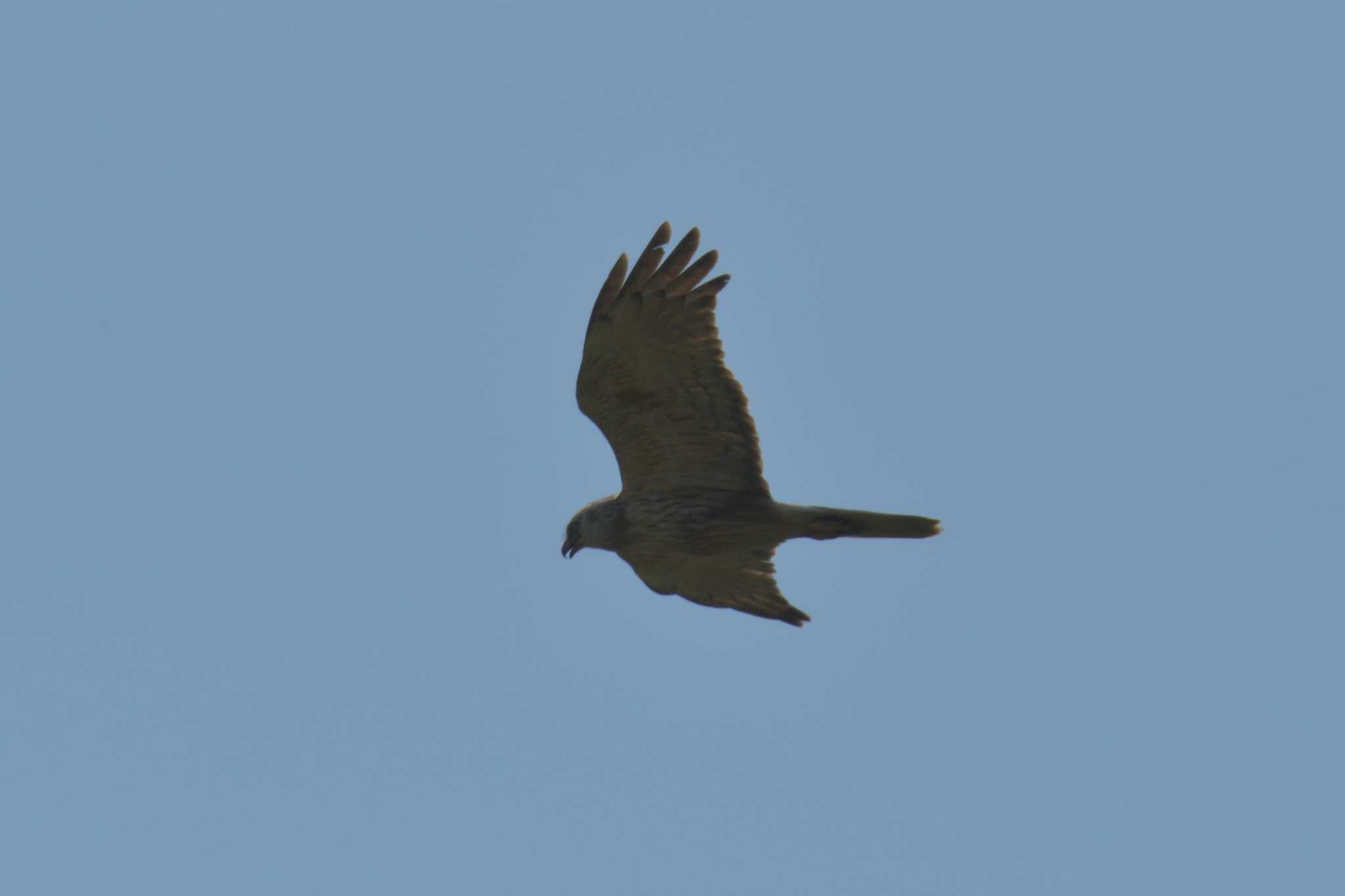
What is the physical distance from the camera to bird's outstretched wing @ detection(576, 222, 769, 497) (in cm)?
1228

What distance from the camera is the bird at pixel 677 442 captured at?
484 inches

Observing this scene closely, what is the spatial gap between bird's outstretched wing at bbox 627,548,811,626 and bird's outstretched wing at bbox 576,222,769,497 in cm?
94

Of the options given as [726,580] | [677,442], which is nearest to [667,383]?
[677,442]

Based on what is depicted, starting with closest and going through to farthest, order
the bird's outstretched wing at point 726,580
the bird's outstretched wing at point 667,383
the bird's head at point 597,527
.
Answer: the bird's outstretched wing at point 667,383, the bird's head at point 597,527, the bird's outstretched wing at point 726,580

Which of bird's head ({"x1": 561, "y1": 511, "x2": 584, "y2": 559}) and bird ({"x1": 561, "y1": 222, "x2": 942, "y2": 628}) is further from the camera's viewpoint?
bird's head ({"x1": 561, "y1": 511, "x2": 584, "y2": 559})

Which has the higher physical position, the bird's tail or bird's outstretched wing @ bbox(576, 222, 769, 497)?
bird's outstretched wing @ bbox(576, 222, 769, 497)

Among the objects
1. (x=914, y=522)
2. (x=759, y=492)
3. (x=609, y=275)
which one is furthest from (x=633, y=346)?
(x=914, y=522)

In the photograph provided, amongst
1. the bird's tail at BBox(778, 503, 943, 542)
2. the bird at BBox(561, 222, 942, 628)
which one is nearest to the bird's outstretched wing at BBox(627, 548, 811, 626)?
the bird at BBox(561, 222, 942, 628)

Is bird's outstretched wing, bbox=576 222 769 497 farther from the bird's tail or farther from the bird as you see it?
the bird's tail

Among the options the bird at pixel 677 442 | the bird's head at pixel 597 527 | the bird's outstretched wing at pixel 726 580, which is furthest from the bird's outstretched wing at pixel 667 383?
the bird's outstretched wing at pixel 726 580

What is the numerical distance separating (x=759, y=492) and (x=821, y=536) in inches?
22.5

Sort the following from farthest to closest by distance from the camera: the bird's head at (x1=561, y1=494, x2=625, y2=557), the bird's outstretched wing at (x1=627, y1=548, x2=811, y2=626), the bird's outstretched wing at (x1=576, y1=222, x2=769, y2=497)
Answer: the bird's outstretched wing at (x1=627, y1=548, x2=811, y2=626)
the bird's head at (x1=561, y1=494, x2=625, y2=557)
the bird's outstretched wing at (x1=576, y1=222, x2=769, y2=497)

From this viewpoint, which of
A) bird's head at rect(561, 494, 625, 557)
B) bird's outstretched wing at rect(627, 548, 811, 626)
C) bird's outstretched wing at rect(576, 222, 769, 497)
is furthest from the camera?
bird's outstretched wing at rect(627, 548, 811, 626)

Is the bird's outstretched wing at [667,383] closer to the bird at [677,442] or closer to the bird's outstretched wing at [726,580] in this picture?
the bird at [677,442]
